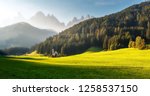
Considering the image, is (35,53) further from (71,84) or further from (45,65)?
(71,84)

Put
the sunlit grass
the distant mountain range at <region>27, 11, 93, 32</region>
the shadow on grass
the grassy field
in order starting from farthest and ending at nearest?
1. the sunlit grass
2. the distant mountain range at <region>27, 11, 93, 32</region>
3. the grassy field
4. the shadow on grass

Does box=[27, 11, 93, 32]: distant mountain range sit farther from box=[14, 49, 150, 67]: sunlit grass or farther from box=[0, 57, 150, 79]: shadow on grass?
box=[0, 57, 150, 79]: shadow on grass

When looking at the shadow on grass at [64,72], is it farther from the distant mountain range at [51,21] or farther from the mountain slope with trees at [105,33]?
the distant mountain range at [51,21]

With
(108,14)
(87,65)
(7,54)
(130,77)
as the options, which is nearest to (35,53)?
(7,54)

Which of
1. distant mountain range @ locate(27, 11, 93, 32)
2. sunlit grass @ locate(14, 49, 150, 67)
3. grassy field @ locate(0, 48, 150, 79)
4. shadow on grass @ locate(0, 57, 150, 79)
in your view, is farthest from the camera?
sunlit grass @ locate(14, 49, 150, 67)

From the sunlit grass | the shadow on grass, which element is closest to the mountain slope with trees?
the sunlit grass

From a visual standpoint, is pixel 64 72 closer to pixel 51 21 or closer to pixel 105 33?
pixel 51 21

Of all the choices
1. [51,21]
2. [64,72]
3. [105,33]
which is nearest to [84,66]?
[64,72]
